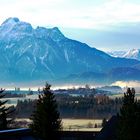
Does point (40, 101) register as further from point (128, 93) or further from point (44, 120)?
point (128, 93)

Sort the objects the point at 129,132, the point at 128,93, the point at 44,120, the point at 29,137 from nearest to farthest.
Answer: the point at 129,132
the point at 128,93
the point at 44,120
the point at 29,137

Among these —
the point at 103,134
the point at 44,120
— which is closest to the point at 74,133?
the point at 103,134

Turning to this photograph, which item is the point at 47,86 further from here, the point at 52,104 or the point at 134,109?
the point at 134,109

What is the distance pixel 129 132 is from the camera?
48938 millimetres

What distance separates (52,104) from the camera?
5884 centimetres

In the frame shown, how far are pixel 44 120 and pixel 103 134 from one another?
24722 mm

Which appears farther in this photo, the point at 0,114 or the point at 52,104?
the point at 0,114

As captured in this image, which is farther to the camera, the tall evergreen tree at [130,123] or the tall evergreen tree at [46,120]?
the tall evergreen tree at [46,120]

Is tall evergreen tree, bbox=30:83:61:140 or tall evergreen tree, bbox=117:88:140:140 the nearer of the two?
tall evergreen tree, bbox=117:88:140:140

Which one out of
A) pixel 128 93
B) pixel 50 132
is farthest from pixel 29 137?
pixel 128 93

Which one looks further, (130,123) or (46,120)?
(46,120)

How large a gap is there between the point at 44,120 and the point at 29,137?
255 inches

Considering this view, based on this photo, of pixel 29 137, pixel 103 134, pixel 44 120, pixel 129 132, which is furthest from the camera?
pixel 103 134

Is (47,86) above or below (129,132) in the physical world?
above
